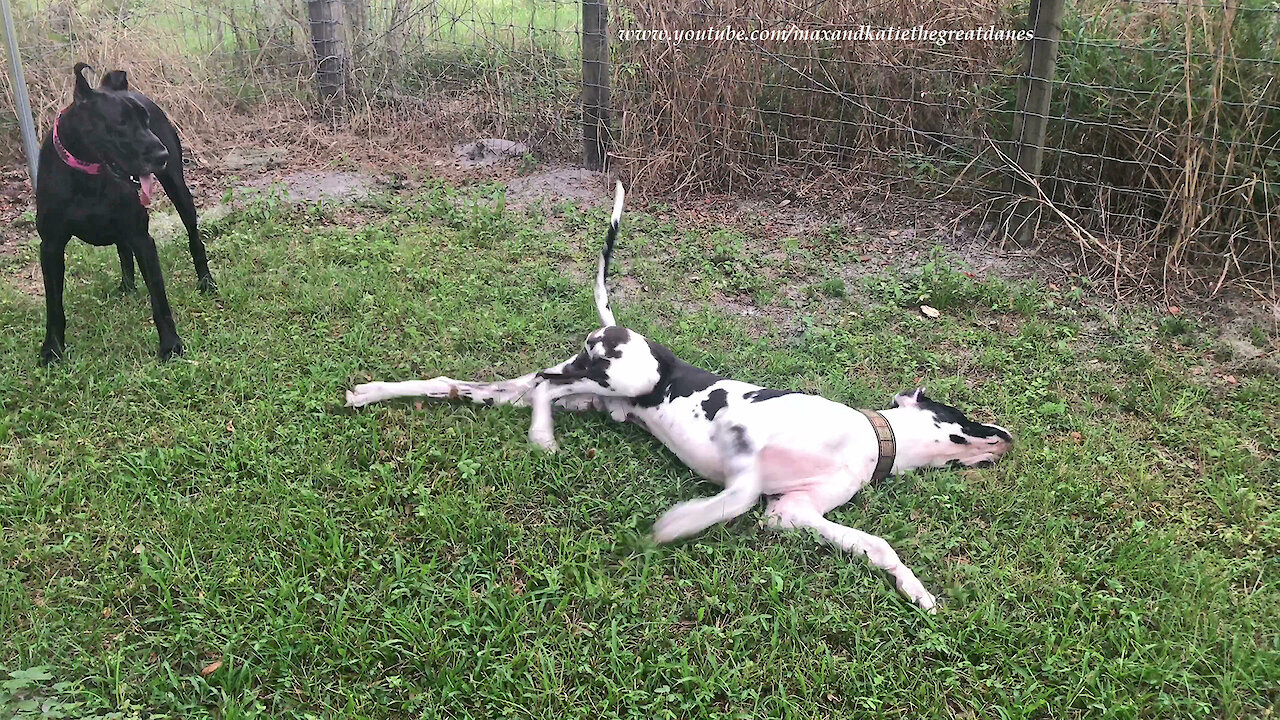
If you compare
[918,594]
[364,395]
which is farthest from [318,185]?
[918,594]

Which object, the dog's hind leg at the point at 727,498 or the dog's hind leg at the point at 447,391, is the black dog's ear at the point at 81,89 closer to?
the dog's hind leg at the point at 447,391

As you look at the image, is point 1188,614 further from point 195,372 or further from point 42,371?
point 42,371

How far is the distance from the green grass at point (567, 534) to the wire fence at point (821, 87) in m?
0.90

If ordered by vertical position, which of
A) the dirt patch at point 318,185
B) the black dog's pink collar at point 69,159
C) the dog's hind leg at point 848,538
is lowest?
the dog's hind leg at point 848,538

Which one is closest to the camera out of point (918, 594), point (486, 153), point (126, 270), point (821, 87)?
point (918, 594)

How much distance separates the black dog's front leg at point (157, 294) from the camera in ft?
12.3

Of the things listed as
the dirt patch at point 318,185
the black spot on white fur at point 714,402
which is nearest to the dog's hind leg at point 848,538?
the black spot on white fur at point 714,402

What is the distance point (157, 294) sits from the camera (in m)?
3.78

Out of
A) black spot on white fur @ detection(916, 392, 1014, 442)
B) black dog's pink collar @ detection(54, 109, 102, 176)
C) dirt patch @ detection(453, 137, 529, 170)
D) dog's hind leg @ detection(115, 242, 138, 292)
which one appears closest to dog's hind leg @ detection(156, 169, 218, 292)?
dog's hind leg @ detection(115, 242, 138, 292)

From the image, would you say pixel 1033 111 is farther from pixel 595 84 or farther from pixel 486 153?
pixel 486 153

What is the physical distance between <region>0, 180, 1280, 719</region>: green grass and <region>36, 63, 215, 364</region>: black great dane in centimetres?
27

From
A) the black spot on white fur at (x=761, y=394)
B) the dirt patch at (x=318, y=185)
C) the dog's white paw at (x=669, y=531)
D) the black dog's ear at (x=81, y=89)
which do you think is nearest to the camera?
the dog's white paw at (x=669, y=531)

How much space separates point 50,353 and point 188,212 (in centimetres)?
95

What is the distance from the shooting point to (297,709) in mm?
2305
